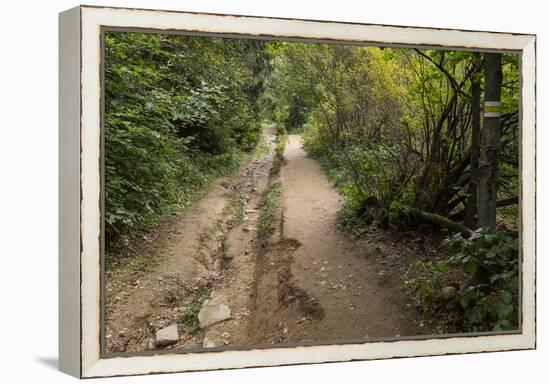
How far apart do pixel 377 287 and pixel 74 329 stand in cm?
213

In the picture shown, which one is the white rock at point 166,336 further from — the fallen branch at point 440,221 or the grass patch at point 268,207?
the fallen branch at point 440,221

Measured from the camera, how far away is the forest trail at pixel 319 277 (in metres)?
4.78

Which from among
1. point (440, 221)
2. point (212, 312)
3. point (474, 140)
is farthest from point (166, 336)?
point (474, 140)

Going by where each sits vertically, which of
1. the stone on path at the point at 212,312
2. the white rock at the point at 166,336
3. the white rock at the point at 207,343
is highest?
the stone on path at the point at 212,312

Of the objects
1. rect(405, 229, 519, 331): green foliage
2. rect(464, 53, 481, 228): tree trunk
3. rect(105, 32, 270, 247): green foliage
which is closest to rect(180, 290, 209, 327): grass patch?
rect(105, 32, 270, 247): green foliage

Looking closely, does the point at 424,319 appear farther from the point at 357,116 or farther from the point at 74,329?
the point at 74,329

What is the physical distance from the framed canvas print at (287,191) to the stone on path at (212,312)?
0.01 meters

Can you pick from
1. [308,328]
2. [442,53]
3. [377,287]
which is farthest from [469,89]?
[308,328]

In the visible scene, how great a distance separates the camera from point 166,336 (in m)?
4.39

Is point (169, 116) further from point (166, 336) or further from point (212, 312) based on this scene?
point (166, 336)

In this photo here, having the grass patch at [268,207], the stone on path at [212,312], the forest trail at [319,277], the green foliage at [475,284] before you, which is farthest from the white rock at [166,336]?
the green foliage at [475,284]

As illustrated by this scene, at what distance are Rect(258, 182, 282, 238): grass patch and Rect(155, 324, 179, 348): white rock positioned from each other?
957 mm

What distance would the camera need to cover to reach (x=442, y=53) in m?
5.22

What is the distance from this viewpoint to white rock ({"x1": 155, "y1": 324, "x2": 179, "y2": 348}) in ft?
14.4
